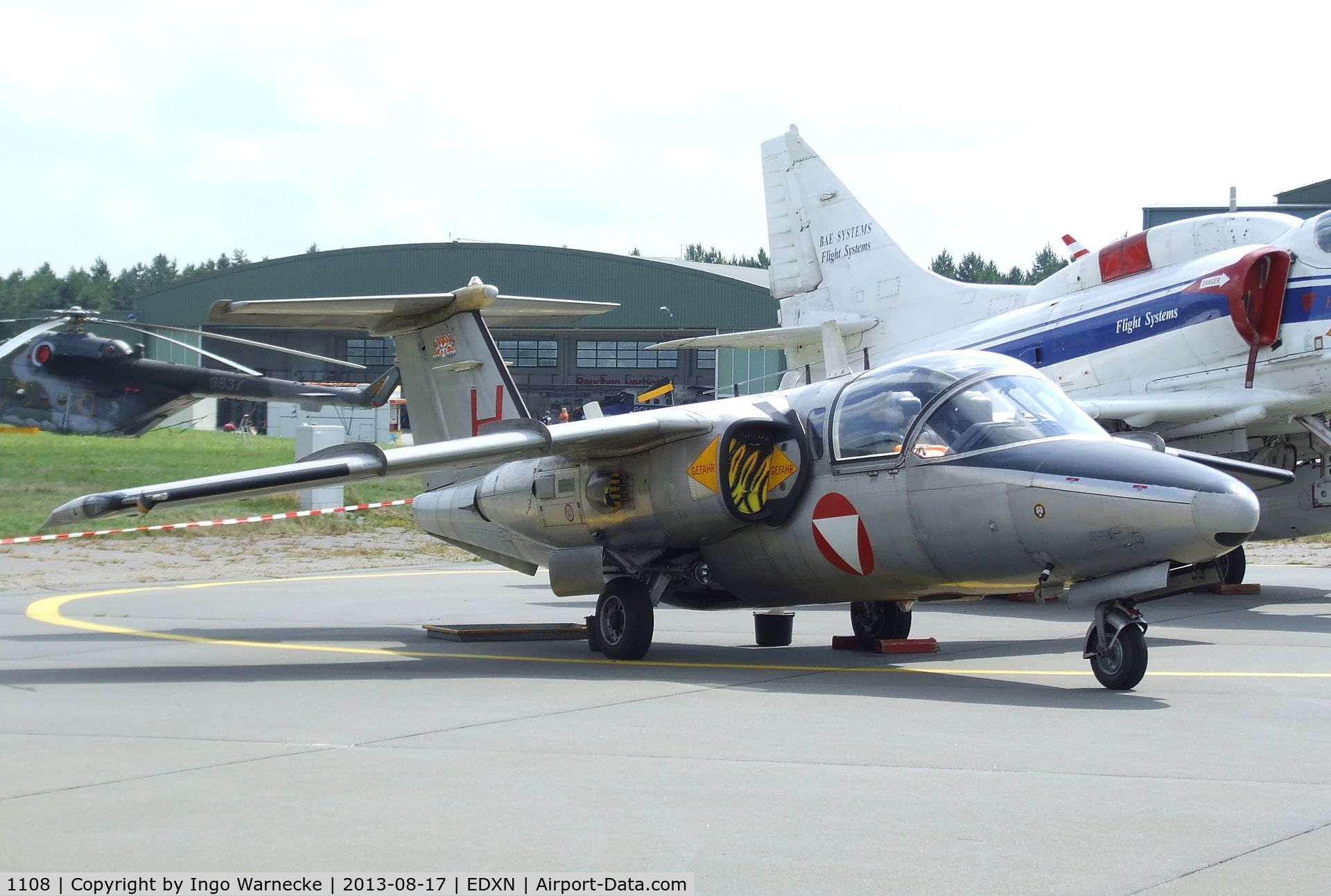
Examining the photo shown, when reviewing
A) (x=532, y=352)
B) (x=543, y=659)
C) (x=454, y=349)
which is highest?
(x=532, y=352)

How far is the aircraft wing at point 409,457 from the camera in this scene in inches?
389

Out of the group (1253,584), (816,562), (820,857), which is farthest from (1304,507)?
(820,857)

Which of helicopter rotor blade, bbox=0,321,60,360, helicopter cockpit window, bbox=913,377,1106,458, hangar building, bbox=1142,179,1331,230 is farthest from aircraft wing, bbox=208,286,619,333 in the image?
hangar building, bbox=1142,179,1331,230

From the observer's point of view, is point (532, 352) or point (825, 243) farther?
point (532, 352)

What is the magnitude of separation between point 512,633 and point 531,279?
56706mm

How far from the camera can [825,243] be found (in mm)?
22344

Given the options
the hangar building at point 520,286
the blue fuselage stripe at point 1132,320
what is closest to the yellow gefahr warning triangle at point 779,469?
the blue fuselage stripe at point 1132,320

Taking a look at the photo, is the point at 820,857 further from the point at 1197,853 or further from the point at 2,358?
the point at 2,358

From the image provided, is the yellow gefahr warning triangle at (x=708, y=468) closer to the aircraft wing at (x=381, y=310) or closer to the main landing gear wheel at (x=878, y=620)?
A: the main landing gear wheel at (x=878, y=620)

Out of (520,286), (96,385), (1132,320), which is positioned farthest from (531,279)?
(1132,320)

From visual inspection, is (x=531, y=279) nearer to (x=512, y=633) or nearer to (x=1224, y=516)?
(x=512, y=633)

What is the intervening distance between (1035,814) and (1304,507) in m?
13.3

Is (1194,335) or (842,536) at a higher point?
(1194,335)

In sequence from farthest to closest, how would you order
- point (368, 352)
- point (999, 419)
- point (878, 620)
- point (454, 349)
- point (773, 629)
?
point (368, 352)
point (454, 349)
point (773, 629)
point (878, 620)
point (999, 419)
